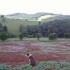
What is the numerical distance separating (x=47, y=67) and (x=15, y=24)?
83432 mm

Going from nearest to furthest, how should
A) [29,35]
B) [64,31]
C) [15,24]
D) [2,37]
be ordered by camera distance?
1. [2,37]
2. [29,35]
3. [64,31]
4. [15,24]

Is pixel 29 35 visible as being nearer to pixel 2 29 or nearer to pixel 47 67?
pixel 2 29

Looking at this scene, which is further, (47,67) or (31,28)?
(31,28)

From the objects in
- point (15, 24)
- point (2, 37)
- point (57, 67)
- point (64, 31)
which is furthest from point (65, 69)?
point (15, 24)

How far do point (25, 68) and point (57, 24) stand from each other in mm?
74082

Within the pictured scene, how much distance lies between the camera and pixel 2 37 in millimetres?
65812

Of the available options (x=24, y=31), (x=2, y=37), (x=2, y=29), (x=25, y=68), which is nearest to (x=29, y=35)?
(x=24, y=31)

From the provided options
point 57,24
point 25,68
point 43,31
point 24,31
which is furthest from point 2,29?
point 25,68

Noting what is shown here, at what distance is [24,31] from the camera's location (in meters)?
87.1

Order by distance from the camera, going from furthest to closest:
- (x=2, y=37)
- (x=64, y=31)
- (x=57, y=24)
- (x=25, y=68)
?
1. (x=57, y=24)
2. (x=64, y=31)
3. (x=2, y=37)
4. (x=25, y=68)

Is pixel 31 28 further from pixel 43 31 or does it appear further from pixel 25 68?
pixel 25 68

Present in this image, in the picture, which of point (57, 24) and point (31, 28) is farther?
point (57, 24)

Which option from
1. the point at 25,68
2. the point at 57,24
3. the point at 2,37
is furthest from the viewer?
the point at 57,24

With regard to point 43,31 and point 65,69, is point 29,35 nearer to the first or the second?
point 43,31
